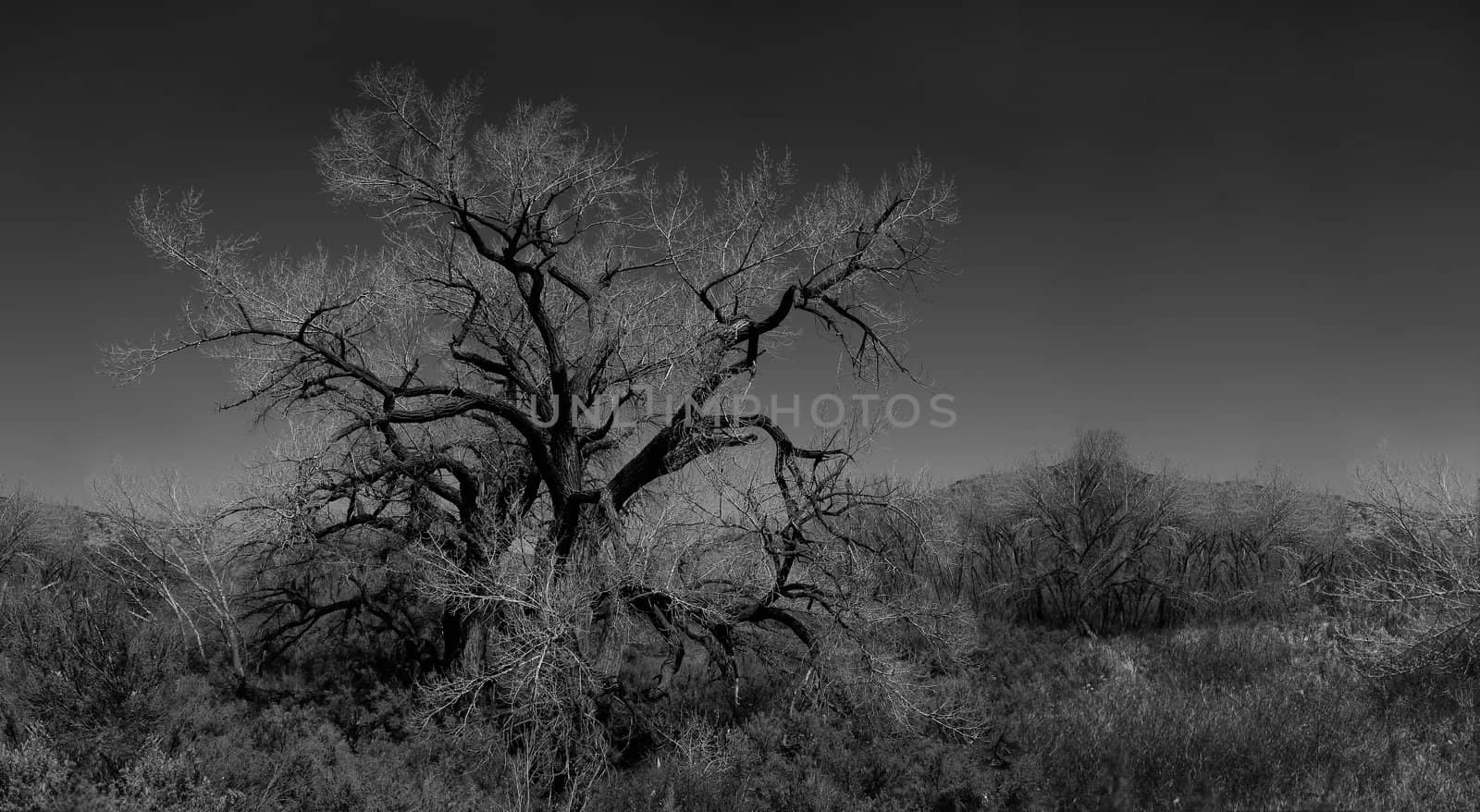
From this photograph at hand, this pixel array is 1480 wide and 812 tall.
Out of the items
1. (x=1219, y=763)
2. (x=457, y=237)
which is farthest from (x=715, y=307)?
(x=1219, y=763)

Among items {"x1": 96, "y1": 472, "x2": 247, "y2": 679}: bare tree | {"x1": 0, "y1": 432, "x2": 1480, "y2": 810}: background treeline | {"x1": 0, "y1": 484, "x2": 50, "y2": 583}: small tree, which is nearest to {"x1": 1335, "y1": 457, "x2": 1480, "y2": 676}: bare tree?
{"x1": 0, "y1": 432, "x2": 1480, "y2": 810}: background treeline

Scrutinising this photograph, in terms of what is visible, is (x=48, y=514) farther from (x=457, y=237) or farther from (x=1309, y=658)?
(x=1309, y=658)

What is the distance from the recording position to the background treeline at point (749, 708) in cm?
1037

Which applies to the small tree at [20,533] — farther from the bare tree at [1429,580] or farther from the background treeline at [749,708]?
the bare tree at [1429,580]

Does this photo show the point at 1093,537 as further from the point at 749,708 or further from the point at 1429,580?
the point at 749,708

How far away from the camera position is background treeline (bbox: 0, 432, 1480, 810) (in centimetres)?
1037

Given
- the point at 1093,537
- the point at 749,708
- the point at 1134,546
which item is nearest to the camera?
the point at 749,708

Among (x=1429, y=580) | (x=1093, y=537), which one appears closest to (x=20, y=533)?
(x=1093, y=537)

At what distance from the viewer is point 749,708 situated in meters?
16.2

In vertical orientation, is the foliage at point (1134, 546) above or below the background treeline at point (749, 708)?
above

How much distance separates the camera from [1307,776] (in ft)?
34.3

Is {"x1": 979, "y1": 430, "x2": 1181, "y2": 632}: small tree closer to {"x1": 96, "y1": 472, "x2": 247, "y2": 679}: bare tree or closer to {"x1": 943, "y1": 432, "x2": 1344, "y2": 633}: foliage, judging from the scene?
{"x1": 943, "y1": 432, "x2": 1344, "y2": 633}: foliage

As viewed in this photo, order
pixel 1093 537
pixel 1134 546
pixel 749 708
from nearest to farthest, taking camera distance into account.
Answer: pixel 749 708
pixel 1134 546
pixel 1093 537

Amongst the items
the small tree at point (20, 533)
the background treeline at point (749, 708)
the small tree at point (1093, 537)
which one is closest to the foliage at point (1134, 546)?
the small tree at point (1093, 537)
